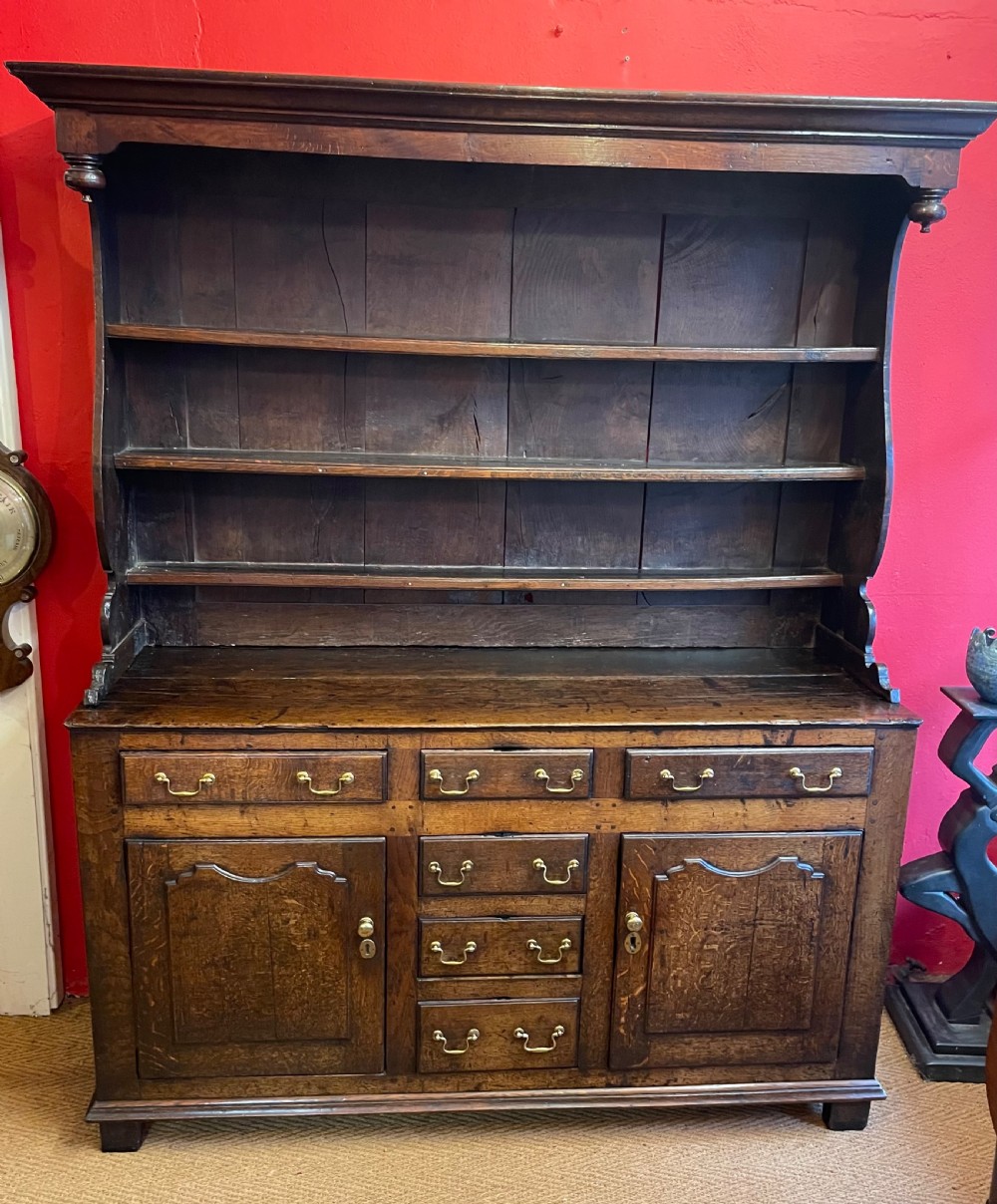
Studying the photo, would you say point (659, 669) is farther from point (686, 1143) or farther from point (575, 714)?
point (686, 1143)

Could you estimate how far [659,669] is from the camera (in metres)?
2.22

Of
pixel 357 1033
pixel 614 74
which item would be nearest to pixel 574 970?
pixel 357 1033

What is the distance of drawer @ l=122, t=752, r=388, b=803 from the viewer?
1882 millimetres

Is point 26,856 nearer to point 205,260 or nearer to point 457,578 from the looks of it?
point 457,578

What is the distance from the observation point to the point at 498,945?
2016 millimetres

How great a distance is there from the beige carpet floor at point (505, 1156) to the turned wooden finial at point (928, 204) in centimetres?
198

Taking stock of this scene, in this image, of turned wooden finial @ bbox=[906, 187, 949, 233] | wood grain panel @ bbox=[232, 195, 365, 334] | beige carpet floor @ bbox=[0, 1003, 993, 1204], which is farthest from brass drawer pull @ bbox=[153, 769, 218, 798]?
turned wooden finial @ bbox=[906, 187, 949, 233]

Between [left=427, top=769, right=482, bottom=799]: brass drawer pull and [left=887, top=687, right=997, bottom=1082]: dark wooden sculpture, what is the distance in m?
1.14

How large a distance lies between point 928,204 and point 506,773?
1405 millimetres

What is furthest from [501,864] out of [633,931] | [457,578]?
[457,578]

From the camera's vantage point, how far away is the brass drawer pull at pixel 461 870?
77.4 inches

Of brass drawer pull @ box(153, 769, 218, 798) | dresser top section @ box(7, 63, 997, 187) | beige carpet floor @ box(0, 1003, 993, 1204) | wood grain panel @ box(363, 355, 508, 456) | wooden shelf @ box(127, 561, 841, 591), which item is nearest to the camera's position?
dresser top section @ box(7, 63, 997, 187)

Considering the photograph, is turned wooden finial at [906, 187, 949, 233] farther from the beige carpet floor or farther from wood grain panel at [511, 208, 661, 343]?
the beige carpet floor

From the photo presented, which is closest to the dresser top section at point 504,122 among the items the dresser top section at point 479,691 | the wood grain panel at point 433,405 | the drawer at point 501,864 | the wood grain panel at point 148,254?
the wood grain panel at point 148,254
